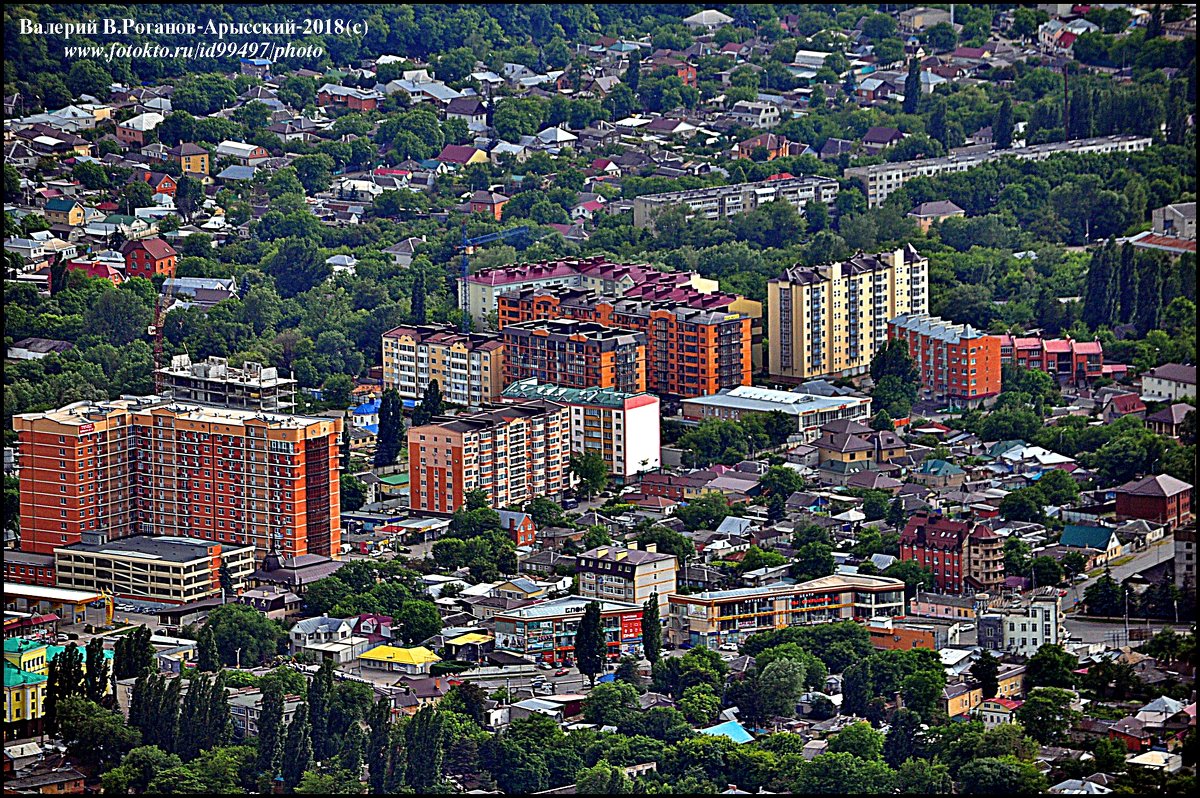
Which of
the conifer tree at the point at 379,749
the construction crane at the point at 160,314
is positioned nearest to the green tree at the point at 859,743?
the conifer tree at the point at 379,749

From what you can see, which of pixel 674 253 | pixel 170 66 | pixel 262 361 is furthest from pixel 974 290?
pixel 170 66

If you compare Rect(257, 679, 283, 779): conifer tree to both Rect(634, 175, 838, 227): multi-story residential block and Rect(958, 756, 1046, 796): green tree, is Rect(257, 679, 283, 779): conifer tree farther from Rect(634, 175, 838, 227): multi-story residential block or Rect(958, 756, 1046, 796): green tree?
Rect(634, 175, 838, 227): multi-story residential block

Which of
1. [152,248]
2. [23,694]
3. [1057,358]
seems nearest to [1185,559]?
[1057,358]

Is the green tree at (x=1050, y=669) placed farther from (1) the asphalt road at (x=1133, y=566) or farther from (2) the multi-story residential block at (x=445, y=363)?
(2) the multi-story residential block at (x=445, y=363)

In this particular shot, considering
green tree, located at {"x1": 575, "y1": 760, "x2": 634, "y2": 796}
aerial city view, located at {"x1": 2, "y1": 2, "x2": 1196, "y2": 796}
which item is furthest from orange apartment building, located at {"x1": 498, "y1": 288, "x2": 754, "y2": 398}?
green tree, located at {"x1": 575, "y1": 760, "x2": 634, "y2": 796}

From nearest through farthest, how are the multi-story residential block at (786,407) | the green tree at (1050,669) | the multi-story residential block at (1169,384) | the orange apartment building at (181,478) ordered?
1. the green tree at (1050,669)
2. the orange apartment building at (181,478)
3. the multi-story residential block at (786,407)
4. the multi-story residential block at (1169,384)

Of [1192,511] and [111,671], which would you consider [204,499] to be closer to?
[111,671]

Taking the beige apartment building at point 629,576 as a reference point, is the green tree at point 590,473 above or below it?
above

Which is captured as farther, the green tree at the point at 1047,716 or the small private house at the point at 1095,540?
the small private house at the point at 1095,540

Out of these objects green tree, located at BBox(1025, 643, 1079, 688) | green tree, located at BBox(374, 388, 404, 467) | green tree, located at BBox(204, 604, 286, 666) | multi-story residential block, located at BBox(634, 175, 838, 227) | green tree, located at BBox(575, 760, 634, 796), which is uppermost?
multi-story residential block, located at BBox(634, 175, 838, 227)
